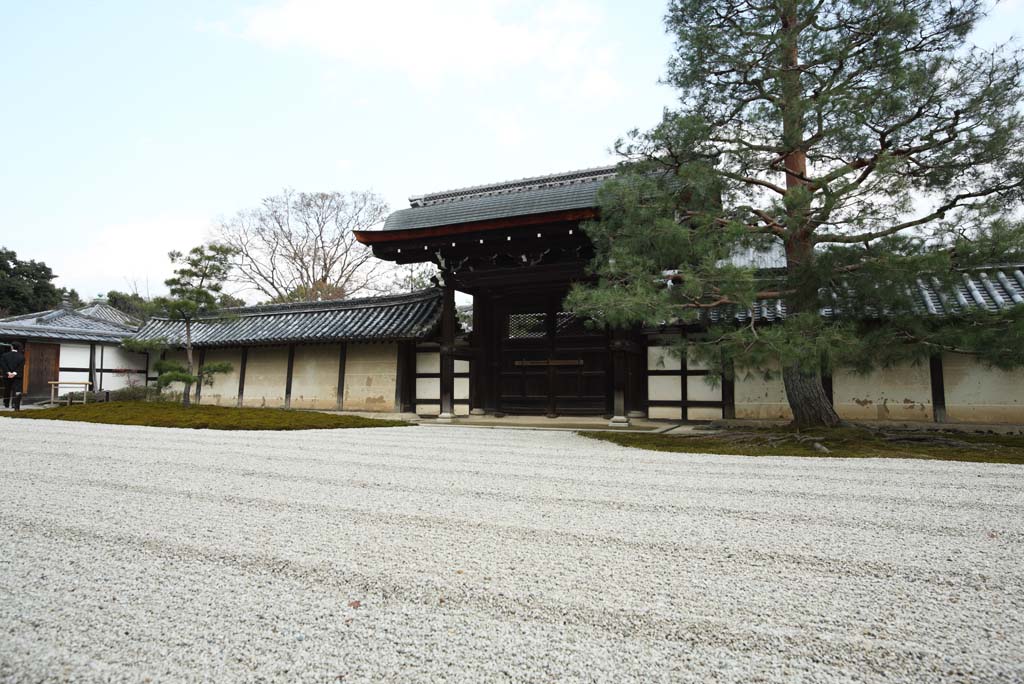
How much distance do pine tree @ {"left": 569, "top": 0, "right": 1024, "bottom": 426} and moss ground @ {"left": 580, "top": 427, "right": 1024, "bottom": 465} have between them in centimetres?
52

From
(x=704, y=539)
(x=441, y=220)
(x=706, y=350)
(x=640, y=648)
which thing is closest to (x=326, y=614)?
(x=640, y=648)

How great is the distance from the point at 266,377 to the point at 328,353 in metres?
1.55

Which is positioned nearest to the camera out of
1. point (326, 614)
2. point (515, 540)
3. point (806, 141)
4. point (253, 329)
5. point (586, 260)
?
point (326, 614)

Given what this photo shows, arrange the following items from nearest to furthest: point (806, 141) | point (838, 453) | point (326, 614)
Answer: point (326, 614) < point (838, 453) < point (806, 141)

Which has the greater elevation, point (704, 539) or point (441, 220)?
point (441, 220)

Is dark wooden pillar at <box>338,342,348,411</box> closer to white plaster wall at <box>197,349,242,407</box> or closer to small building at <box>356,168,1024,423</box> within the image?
small building at <box>356,168,1024,423</box>

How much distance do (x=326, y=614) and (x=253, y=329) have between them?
37.7ft

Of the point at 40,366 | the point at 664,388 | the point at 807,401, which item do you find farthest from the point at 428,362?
the point at 40,366

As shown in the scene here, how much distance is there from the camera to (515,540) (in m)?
2.27

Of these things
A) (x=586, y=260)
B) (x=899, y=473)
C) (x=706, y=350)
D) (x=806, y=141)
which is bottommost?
(x=899, y=473)

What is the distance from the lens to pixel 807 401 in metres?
6.26

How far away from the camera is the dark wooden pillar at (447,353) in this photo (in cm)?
885

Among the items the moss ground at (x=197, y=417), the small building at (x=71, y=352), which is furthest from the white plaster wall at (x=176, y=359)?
the moss ground at (x=197, y=417)

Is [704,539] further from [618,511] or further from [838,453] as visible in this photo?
[838,453]
